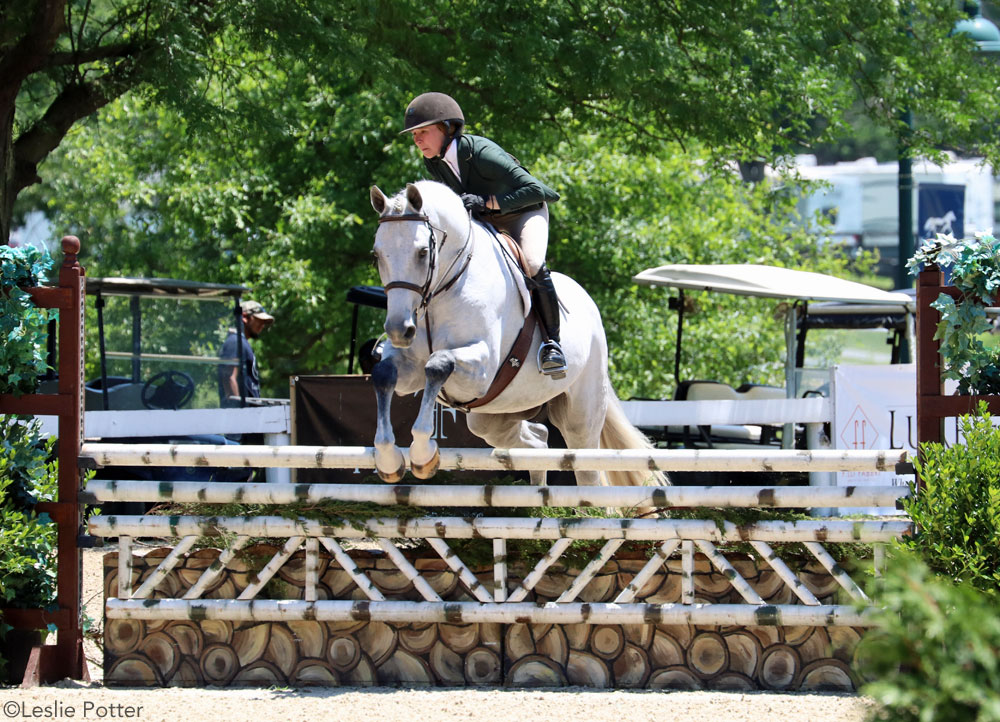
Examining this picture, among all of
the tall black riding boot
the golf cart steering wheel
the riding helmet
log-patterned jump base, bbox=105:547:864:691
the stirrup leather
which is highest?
the riding helmet

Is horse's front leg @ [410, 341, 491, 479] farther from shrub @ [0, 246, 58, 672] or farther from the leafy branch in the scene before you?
the leafy branch

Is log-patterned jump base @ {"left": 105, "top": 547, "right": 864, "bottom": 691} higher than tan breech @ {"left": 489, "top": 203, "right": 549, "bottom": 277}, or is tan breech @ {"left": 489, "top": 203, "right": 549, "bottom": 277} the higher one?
tan breech @ {"left": 489, "top": 203, "right": 549, "bottom": 277}

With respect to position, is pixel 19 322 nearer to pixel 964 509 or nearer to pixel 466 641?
pixel 466 641

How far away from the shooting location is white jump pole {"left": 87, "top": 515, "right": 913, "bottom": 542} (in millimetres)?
4582

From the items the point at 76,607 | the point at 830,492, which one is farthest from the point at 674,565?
the point at 76,607

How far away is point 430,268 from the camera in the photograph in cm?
473

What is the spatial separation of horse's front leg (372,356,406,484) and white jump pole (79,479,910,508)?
120 mm

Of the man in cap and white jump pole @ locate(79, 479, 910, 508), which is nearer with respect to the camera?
white jump pole @ locate(79, 479, 910, 508)

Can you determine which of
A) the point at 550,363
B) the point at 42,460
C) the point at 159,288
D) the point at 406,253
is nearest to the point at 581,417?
the point at 550,363

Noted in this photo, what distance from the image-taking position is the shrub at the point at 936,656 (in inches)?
75.5

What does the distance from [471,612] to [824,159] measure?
59655 mm

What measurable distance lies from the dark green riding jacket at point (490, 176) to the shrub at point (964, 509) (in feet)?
7.47

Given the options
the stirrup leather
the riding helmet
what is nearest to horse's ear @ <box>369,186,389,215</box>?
the riding helmet

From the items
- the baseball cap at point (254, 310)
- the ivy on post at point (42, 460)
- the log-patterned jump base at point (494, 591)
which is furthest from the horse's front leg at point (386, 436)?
the baseball cap at point (254, 310)
